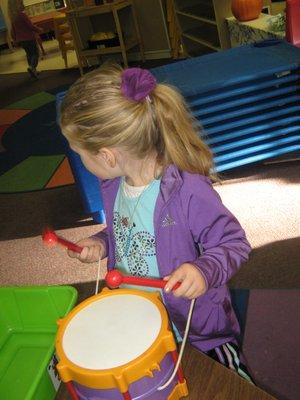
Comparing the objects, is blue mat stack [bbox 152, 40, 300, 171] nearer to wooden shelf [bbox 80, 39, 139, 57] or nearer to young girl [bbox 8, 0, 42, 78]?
wooden shelf [bbox 80, 39, 139, 57]

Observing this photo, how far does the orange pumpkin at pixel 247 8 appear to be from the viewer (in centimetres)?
264

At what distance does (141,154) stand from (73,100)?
136 millimetres

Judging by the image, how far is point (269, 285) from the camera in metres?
1.35

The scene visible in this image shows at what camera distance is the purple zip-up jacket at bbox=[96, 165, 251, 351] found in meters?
0.66

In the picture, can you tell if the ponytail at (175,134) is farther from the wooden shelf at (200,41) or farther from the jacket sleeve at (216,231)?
the wooden shelf at (200,41)

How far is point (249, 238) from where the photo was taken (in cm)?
160

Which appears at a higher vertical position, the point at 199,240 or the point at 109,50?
the point at 199,240

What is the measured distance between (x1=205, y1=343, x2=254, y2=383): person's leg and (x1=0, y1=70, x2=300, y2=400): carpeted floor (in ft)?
1.20

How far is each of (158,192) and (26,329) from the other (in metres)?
0.45

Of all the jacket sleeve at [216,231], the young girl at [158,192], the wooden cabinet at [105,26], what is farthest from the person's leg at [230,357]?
the wooden cabinet at [105,26]

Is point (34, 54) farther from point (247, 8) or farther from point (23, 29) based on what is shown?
point (247, 8)

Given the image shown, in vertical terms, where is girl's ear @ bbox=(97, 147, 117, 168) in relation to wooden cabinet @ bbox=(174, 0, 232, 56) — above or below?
above

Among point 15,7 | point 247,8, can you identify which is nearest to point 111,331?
point 247,8

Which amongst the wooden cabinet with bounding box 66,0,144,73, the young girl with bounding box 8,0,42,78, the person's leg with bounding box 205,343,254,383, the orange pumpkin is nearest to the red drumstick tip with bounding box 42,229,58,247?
the person's leg with bounding box 205,343,254,383
